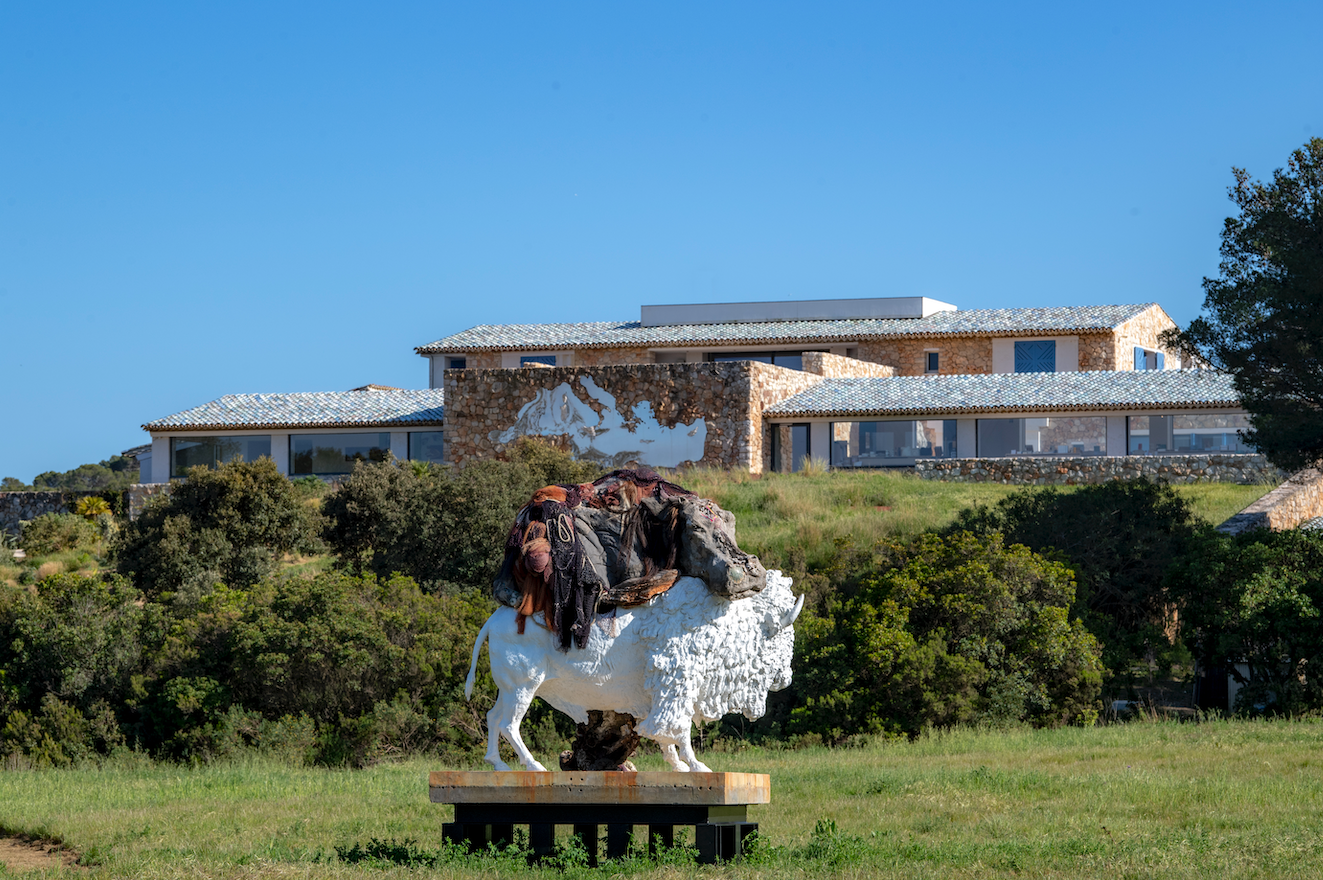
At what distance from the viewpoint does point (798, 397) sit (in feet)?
124

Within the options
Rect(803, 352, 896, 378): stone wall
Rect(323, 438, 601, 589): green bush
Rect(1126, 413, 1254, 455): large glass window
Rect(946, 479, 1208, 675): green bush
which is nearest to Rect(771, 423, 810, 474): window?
Rect(803, 352, 896, 378): stone wall

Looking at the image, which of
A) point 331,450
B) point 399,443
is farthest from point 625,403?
point 331,450

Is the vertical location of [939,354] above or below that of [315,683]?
above

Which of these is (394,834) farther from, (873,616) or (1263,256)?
(1263,256)

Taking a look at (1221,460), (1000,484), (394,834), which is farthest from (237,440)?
(394,834)

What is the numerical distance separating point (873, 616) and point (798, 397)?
771 inches

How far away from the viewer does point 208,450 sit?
41188 mm

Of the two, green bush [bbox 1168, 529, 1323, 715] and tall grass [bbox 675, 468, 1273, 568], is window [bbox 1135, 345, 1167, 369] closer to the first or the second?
tall grass [bbox 675, 468, 1273, 568]

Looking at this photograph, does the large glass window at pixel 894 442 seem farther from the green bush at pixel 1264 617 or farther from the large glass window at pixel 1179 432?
the green bush at pixel 1264 617

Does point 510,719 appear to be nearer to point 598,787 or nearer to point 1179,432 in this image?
point 598,787

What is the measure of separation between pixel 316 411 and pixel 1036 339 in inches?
840

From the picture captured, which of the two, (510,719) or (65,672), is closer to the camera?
(510,719)

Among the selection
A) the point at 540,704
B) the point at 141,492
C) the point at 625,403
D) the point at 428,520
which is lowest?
the point at 540,704

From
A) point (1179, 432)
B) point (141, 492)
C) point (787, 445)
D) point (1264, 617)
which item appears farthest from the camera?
point (141, 492)
